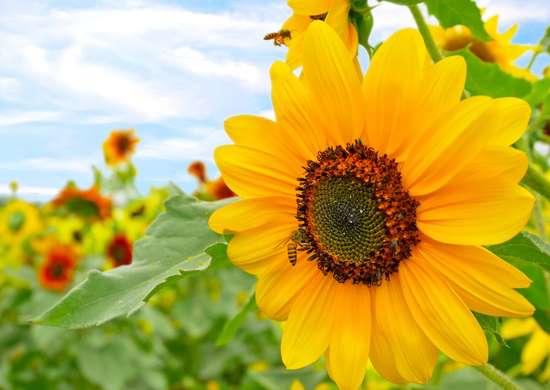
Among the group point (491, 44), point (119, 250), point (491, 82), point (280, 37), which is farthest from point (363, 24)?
point (119, 250)

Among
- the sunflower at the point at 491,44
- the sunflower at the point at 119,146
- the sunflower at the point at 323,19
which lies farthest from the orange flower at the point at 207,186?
the sunflower at the point at 323,19

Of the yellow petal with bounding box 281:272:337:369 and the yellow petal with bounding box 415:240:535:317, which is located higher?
the yellow petal with bounding box 415:240:535:317

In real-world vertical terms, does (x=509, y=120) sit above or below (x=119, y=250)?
above

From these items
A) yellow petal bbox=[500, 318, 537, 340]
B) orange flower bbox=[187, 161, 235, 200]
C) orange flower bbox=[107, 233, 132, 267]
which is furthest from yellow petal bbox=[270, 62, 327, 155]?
orange flower bbox=[107, 233, 132, 267]

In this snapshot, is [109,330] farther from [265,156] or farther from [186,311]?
[265,156]

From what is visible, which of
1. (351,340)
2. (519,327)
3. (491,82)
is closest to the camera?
(351,340)

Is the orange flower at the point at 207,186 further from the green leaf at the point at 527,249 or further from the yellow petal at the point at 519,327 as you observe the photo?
the green leaf at the point at 527,249

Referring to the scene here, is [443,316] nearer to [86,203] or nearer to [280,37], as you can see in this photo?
[280,37]

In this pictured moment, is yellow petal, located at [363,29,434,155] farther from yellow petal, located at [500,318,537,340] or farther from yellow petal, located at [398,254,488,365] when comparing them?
yellow petal, located at [500,318,537,340]
